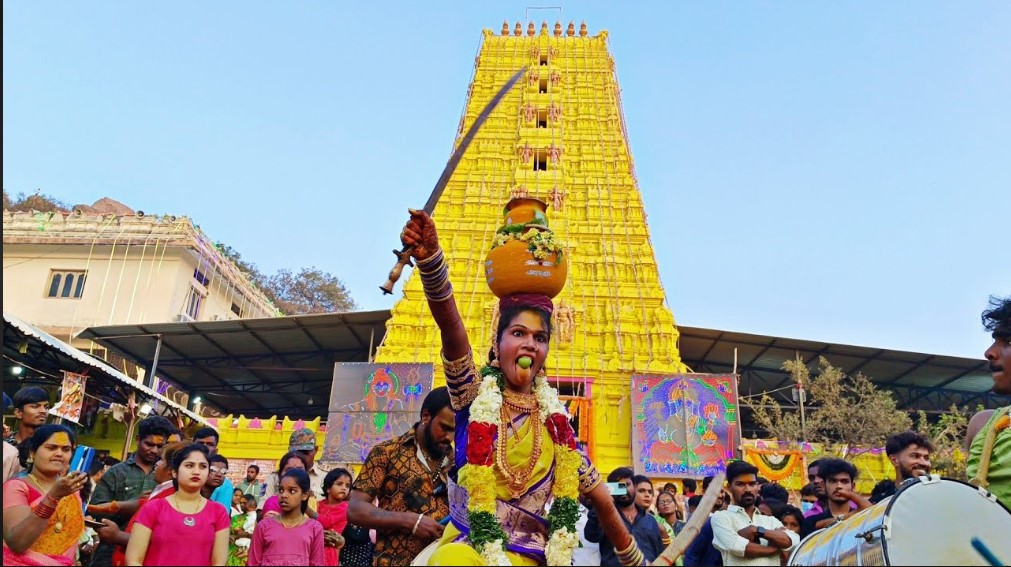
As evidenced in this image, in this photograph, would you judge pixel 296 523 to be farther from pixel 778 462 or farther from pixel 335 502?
pixel 778 462

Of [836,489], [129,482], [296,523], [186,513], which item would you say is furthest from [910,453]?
[129,482]

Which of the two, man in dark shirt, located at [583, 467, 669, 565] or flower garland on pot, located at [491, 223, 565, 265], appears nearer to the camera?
flower garland on pot, located at [491, 223, 565, 265]

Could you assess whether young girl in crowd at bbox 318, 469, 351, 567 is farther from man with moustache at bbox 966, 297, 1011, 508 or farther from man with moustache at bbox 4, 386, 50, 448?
man with moustache at bbox 966, 297, 1011, 508

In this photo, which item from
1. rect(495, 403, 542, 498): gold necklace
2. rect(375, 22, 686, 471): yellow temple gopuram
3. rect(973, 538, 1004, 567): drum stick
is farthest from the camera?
rect(375, 22, 686, 471): yellow temple gopuram

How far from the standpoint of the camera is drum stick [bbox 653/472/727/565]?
2.48 m

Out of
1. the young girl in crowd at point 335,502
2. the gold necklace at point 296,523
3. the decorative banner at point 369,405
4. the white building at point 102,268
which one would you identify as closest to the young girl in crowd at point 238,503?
the young girl in crowd at point 335,502

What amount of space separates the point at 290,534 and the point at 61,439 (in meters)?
1.39

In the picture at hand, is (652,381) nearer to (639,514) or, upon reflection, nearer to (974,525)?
(639,514)

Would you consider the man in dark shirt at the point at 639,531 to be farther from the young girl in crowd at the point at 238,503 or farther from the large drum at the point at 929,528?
the young girl in crowd at the point at 238,503

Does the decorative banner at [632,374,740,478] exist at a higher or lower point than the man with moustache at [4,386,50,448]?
higher

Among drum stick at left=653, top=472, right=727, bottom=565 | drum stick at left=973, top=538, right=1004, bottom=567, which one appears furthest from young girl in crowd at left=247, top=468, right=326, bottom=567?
drum stick at left=973, top=538, right=1004, bottom=567

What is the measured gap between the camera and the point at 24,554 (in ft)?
11.8

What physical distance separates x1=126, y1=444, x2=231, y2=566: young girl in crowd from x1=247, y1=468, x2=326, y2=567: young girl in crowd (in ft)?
1.51

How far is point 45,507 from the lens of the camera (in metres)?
3.52
